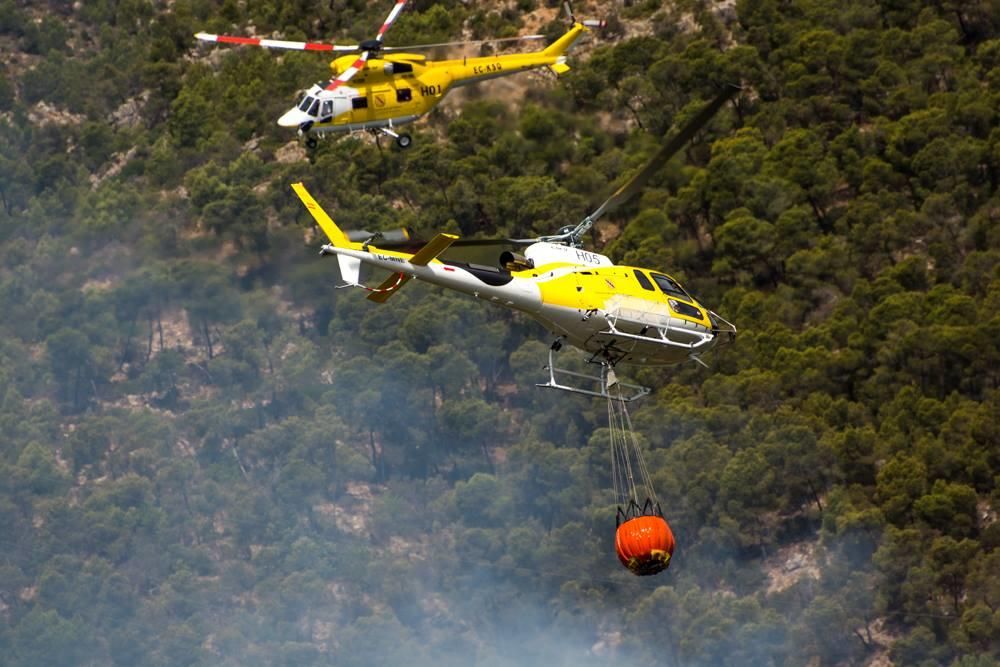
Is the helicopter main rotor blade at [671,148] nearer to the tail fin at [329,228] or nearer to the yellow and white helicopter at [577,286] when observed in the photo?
the yellow and white helicopter at [577,286]

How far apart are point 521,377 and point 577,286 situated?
29798 millimetres

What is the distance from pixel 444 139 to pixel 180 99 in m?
11.4

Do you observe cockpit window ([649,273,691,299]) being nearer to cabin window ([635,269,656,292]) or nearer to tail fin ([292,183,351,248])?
cabin window ([635,269,656,292])

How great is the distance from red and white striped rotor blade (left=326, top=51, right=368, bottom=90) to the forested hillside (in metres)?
15.5

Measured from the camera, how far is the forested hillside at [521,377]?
211ft

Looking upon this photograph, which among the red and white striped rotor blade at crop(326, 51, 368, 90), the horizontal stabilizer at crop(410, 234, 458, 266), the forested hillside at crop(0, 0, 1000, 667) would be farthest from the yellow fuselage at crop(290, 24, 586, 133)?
the horizontal stabilizer at crop(410, 234, 458, 266)

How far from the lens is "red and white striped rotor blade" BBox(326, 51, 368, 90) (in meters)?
55.1

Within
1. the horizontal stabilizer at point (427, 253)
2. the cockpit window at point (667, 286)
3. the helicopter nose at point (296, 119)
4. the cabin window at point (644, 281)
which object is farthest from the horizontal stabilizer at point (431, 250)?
the helicopter nose at point (296, 119)

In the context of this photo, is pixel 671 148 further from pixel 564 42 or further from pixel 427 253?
pixel 564 42

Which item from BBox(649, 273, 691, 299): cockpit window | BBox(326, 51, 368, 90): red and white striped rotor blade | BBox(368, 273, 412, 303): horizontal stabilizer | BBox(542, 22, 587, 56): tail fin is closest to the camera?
BBox(368, 273, 412, 303): horizontal stabilizer

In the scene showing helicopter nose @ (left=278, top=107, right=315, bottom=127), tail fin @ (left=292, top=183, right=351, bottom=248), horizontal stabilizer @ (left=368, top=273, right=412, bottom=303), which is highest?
tail fin @ (left=292, top=183, right=351, bottom=248)

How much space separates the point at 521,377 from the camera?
7056 centimetres

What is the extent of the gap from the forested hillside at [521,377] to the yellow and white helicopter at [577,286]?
69.7 ft

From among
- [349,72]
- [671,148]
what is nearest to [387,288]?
[671,148]
